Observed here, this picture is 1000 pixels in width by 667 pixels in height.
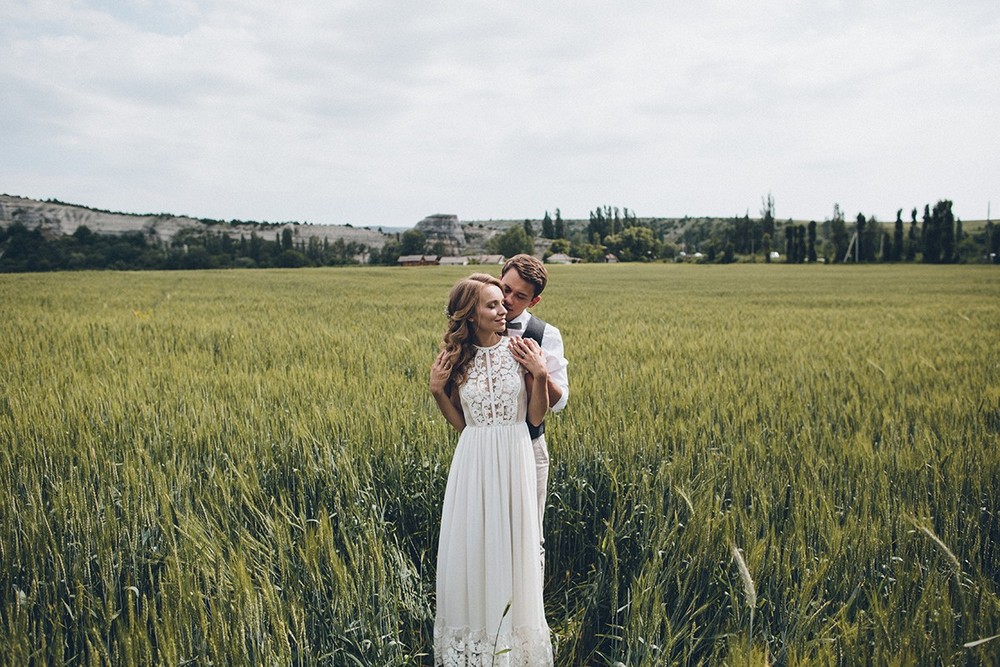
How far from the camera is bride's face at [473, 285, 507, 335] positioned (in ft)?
6.55

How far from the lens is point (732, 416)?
160 inches

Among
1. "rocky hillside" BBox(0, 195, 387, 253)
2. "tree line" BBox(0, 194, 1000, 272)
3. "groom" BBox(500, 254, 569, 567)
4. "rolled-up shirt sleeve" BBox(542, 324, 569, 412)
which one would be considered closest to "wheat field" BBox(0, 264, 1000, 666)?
"groom" BBox(500, 254, 569, 567)

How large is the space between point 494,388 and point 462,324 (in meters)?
0.25

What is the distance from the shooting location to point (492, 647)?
205 centimetres

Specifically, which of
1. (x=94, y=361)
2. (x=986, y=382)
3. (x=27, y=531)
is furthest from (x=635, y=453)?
(x=94, y=361)

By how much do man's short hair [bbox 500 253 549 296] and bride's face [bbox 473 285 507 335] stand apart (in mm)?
190

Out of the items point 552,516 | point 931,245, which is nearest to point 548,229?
point 931,245

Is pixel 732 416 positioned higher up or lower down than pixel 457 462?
lower down

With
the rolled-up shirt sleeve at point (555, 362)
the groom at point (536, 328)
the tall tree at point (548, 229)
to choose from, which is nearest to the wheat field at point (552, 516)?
the groom at point (536, 328)

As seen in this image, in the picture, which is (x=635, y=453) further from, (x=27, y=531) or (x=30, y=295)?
(x=30, y=295)

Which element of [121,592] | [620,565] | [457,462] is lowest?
[620,565]

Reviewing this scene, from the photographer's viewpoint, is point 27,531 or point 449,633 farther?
point 27,531

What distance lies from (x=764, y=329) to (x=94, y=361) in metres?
9.27

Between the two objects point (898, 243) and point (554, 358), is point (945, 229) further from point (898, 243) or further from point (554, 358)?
point (554, 358)
